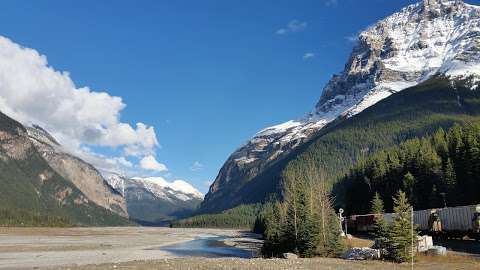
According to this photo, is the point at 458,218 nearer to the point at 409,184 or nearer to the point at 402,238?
the point at 402,238

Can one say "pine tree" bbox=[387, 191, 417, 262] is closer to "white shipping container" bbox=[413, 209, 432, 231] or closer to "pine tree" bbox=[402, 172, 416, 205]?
"white shipping container" bbox=[413, 209, 432, 231]

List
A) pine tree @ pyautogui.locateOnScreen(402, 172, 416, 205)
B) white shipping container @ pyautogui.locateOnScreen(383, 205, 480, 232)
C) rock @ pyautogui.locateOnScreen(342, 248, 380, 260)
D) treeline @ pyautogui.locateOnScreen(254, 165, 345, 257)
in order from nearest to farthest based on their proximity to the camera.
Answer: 1. rock @ pyautogui.locateOnScreen(342, 248, 380, 260)
2. treeline @ pyautogui.locateOnScreen(254, 165, 345, 257)
3. white shipping container @ pyautogui.locateOnScreen(383, 205, 480, 232)
4. pine tree @ pyautogui.locateOnScreen(402, 172, 416, 205)

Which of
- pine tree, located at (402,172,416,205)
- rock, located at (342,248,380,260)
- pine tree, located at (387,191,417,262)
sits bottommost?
rock, located at (342,248,380,260)

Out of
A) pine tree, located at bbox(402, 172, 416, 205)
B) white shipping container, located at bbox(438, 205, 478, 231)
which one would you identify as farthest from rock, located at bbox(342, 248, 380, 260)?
pine tree, located at bbox(402, 172, 416, 205)

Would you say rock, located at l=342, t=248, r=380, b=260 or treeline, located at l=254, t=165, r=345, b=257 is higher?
treeline, located at l=254, t=165, r=345, b=257

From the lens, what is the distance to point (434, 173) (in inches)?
4198

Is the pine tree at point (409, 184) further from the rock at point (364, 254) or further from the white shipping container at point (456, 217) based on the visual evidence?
the rock at point (364, 254)

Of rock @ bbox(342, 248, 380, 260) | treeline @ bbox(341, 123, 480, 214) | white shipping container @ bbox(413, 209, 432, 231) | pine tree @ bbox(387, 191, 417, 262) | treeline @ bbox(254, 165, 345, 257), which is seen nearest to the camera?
pine tree @ bbox(387, 191, 417, 262)

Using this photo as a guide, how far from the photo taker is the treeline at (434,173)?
99125 mm

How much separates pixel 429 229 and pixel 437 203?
35.8 meters

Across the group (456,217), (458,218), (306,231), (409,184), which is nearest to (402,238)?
(306,231)

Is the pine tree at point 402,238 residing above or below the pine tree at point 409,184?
below

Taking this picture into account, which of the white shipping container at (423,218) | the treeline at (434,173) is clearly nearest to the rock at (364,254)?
the white shipping container at (423,218)

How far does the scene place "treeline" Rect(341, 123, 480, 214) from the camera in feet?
325
